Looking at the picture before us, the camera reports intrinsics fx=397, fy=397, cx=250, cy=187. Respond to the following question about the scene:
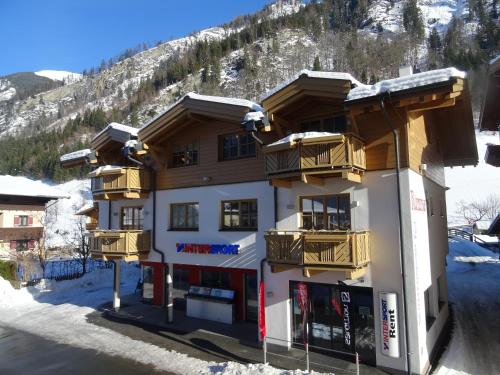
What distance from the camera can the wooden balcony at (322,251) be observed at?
11.5 meters

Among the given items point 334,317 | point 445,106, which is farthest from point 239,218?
point 445,106

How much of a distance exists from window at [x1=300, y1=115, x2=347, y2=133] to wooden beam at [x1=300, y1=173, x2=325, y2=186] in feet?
5.87

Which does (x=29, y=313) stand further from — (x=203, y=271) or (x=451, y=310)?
(x=451, y=310)

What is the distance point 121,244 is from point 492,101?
15.6 m

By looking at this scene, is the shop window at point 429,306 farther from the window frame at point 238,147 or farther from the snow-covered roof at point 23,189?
the snow-covered roof at point 23,189

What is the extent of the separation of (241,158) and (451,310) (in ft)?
40.5

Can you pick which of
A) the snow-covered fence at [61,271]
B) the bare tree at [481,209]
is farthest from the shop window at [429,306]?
the bare tree at [481,209]

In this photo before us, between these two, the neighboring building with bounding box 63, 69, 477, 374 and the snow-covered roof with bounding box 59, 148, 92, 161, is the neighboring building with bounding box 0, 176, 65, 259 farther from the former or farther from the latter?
the neighboring building with bounding box 63, 69, 477, 374

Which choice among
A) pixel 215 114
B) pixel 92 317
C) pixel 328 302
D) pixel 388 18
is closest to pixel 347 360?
pixel 328 302

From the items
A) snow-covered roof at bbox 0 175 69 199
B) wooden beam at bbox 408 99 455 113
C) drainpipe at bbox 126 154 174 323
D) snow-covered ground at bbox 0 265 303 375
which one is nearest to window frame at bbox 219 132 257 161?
drainpipe at bbox 126 154 174 323

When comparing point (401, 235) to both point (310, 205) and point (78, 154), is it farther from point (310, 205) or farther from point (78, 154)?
point (78, 154)

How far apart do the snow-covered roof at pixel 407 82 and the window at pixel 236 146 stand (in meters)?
5.09

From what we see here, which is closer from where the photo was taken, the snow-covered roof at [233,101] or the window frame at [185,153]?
the snow-covered roof at [233,101]

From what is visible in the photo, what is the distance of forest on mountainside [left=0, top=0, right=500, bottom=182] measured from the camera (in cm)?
9581
